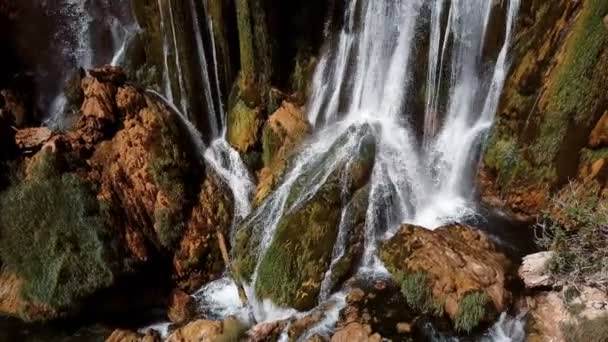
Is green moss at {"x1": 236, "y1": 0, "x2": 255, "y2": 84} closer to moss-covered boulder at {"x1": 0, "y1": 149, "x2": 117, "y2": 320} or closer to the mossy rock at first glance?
the mossy rock

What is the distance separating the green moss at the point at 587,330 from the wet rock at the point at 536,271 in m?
0.79

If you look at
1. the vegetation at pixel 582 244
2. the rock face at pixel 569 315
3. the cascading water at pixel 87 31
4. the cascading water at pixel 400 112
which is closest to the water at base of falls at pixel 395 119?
the cascading water at pixel 400 112

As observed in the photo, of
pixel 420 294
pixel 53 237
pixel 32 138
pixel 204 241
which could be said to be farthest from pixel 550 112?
pixel 32 138

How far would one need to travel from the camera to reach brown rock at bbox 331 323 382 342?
7555 mm

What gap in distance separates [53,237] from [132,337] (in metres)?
2.23

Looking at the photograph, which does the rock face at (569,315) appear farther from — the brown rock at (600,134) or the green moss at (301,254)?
the green moss at (301,254)

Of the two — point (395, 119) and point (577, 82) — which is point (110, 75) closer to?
point (395, 119)

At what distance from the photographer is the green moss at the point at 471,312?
7598 mm

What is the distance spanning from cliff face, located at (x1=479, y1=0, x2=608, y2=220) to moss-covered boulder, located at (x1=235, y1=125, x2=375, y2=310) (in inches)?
103

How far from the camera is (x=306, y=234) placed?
29.6 ft

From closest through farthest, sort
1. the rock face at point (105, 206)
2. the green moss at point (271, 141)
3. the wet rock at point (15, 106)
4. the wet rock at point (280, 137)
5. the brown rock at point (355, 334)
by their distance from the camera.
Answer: the brown rock at point (355, 334)
the rock face at point (105, 206)
the wet rock at point (15, 106)
the wet rock at point (280, 137)
the green moss at point (271, 141)

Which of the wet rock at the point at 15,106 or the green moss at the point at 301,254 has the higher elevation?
the wet rock at the point at 15,106

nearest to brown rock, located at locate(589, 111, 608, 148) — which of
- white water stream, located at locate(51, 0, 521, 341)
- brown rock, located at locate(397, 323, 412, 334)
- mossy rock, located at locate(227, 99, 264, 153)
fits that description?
white water stream, located at locate(51, 0, 521, 341)

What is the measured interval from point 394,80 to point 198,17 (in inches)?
170
